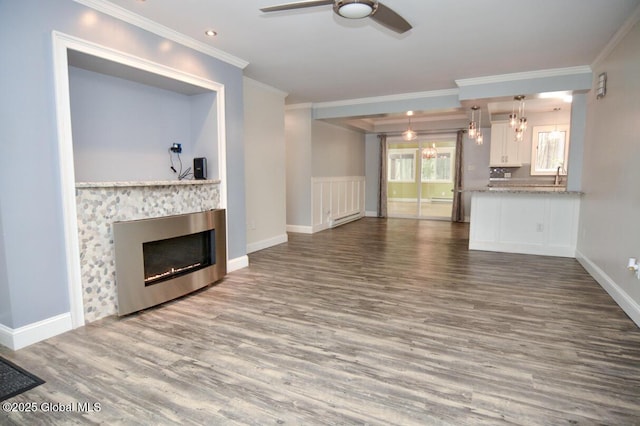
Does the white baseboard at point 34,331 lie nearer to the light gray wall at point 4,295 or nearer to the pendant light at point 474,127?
the light gray wall at point 4,295

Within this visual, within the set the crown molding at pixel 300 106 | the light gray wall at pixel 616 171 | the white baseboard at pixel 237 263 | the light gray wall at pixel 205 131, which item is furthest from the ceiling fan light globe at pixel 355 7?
the crown molding at pixel 300 106

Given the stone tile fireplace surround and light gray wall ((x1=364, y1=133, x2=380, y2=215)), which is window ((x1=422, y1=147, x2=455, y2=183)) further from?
the stone tile fireplace surround

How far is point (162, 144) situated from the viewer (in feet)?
13.1

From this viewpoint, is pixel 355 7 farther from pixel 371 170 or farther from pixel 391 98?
pixel 371 170

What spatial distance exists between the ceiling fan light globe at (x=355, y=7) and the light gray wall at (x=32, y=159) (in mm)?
2117

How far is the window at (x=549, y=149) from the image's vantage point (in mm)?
7535

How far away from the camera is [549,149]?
766 cm

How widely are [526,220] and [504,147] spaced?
3.06 meters

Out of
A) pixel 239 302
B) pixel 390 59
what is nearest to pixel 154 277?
pixel 239 302

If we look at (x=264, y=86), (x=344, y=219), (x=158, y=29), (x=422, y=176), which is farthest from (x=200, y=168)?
(x=422, y=176)

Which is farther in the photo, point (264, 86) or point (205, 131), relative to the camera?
point (264, 86)

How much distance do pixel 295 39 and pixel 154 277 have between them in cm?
286

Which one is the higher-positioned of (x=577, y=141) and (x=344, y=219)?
(x=577, y=141)

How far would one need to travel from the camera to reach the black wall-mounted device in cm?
407
